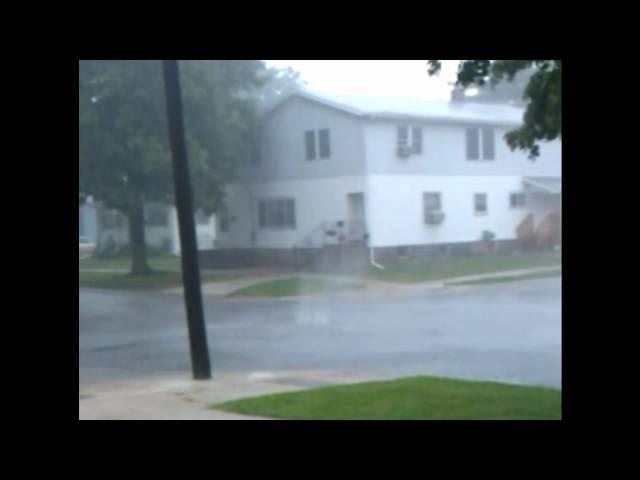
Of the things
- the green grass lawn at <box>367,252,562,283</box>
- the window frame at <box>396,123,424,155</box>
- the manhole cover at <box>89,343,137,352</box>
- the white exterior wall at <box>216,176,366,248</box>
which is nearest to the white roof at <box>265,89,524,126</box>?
the window frame at <box>396,123,424,155</box>

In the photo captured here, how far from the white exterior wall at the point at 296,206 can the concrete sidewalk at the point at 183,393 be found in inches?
772

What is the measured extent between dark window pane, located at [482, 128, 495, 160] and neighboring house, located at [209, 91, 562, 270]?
3 cm

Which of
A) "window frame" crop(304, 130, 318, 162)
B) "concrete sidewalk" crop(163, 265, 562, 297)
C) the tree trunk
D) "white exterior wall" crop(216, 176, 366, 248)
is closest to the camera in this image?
"concrete sidewalk" crop(163, 265, 562, 297)

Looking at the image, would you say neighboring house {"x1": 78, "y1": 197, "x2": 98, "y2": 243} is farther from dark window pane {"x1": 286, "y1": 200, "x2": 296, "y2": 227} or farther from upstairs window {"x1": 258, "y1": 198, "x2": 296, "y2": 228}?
dark window pane {"x1": 286, "y1": 200, "x2": 296, "y2": 227}

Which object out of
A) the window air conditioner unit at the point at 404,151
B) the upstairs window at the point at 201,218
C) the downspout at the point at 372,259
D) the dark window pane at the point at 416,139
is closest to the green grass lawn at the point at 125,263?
the upstairs window at the point at 201,218

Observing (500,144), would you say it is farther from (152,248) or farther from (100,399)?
(100,399)

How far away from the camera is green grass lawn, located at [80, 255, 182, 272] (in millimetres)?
38062

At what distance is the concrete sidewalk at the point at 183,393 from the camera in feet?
36.1

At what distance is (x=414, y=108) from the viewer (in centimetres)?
3450

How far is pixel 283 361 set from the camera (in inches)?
613

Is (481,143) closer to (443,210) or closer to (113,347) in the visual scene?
(443,210)

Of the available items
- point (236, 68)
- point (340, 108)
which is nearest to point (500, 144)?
point (340, 108)

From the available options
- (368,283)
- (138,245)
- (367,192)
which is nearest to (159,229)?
(138,245)
